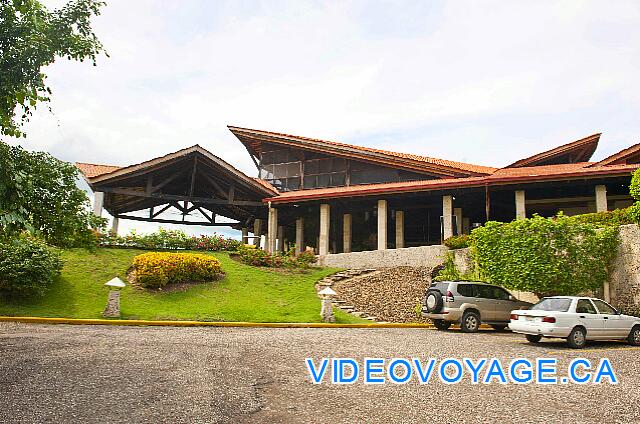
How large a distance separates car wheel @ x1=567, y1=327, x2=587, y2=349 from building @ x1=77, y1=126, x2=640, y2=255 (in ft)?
36.7

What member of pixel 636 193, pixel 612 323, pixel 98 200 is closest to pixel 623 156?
pixel 636 193

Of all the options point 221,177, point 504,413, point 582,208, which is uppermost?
point 221,177

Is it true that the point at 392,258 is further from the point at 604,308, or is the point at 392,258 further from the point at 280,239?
the point at 604,308

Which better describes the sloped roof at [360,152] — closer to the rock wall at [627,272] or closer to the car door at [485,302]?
the rock wall at [627,272]

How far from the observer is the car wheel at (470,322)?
51.5 feet

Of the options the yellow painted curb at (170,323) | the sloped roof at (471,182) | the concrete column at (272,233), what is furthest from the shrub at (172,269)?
the sloped roof at (471,182)

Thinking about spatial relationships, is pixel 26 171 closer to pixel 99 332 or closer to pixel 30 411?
pixel 30 411

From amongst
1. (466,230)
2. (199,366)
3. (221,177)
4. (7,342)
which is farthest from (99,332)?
(466,230)

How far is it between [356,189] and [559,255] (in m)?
11.7

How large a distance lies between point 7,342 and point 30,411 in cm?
541

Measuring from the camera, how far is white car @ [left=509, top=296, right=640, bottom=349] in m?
12.3

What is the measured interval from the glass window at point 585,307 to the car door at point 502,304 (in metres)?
3.54

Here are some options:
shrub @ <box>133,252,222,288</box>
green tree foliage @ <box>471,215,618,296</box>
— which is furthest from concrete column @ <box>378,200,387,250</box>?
shrub @ <box>133,252,222,288</box>

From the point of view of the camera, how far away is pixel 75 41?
8.66 metres
